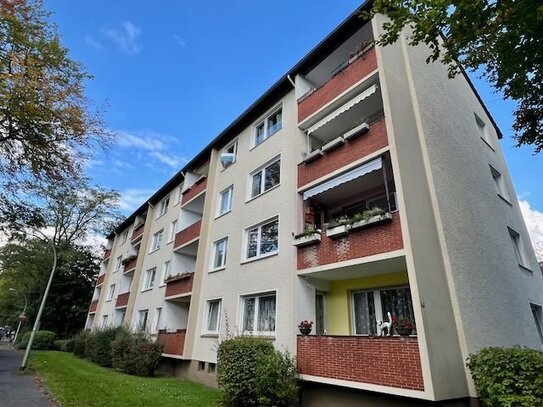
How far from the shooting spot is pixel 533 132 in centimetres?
1468

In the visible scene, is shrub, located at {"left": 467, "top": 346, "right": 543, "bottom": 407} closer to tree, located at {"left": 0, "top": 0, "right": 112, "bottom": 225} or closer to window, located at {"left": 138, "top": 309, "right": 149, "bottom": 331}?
tree, located at {"left": 0, "top": 0, "right": 112, "bottom": 225}

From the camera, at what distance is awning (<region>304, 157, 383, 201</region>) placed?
1115cm

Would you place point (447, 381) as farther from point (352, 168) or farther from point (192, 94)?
point (192, 94)

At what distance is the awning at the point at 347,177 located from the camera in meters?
11.1

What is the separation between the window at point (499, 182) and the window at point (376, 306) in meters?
10.1

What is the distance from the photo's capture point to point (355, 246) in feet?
35.3

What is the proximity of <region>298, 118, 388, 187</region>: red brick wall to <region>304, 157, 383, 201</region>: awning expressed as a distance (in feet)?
1.31

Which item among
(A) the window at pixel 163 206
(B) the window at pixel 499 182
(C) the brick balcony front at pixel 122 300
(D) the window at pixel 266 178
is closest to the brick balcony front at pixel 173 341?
(D) the window at pixel 266 178

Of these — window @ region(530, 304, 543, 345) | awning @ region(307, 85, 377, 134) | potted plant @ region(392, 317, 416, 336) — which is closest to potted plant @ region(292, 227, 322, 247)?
potted plant @ region(392, 317, 416, 336)

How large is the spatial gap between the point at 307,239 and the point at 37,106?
1093cm

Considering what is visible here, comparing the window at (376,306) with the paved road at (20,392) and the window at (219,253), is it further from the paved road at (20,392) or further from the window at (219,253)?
the paved road at (20,392)

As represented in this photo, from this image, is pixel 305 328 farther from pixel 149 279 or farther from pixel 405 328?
pixel 149 279

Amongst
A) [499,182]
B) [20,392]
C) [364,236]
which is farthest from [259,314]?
[499,182]

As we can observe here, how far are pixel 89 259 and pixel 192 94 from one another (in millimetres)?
41993
